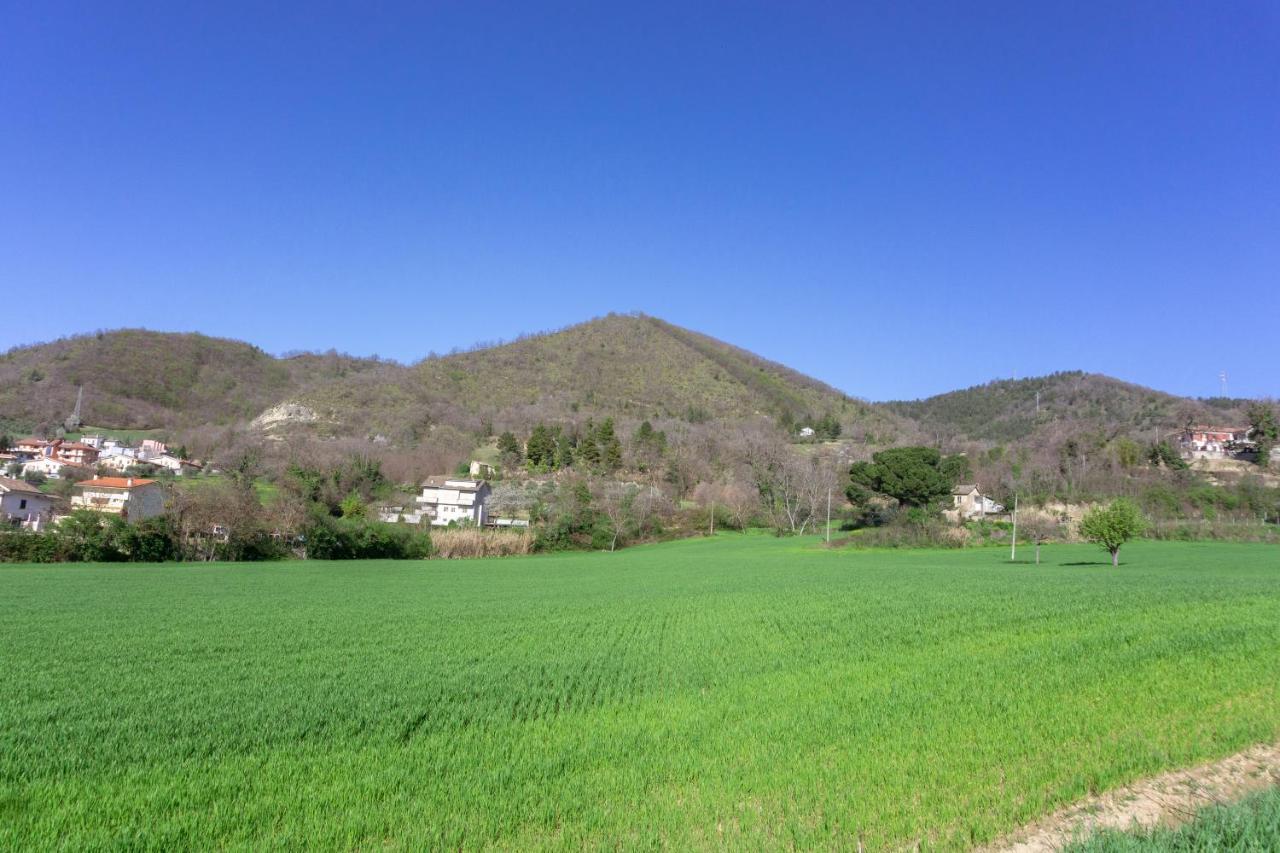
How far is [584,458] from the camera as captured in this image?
10819cm

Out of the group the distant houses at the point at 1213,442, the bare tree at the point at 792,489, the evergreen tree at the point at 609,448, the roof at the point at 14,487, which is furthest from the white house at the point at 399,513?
the distant houses at the point at 1213,442

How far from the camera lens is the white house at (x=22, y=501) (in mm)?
67375

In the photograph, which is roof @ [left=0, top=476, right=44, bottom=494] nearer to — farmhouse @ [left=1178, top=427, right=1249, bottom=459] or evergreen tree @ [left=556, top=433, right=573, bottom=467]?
evergreen tree @ [left=556, top=433, right=573, bottom=467]

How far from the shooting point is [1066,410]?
6457 inches

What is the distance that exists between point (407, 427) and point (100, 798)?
403ft

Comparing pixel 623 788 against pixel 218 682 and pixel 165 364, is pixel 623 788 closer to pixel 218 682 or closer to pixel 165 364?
pixel 218 682

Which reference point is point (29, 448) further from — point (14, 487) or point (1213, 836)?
point (1213, 836)

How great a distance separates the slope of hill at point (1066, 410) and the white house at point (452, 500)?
108 m

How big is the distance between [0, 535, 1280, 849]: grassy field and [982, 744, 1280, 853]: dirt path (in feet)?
0.69

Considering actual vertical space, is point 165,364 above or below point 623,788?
above

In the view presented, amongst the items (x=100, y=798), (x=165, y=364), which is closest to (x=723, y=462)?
(x=100, y=798)

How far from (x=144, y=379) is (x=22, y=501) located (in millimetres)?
101916

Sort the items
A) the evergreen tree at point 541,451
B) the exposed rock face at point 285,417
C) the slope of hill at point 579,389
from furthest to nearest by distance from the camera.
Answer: the slope of hill at point 579,389 < the exposed rock face at point 285,417 < the evergreen tree at point 541,451

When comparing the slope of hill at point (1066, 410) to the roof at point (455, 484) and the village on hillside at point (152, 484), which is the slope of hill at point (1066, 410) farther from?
the roof at point (455, 484)
